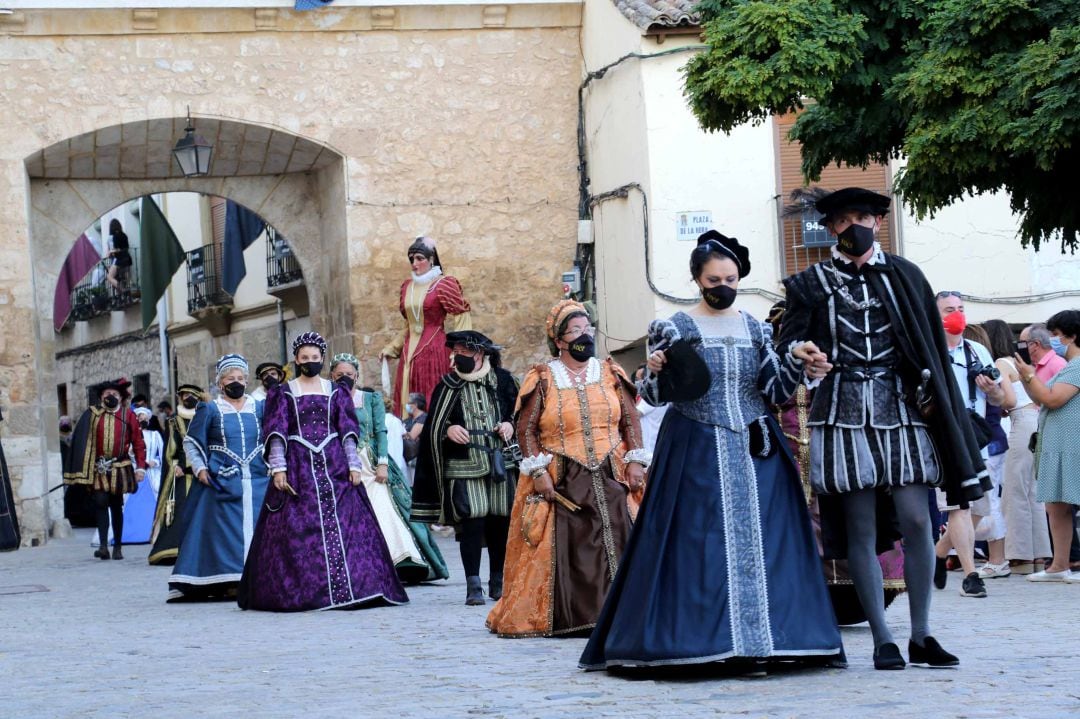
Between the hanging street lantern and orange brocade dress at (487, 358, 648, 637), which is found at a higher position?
the hanging street lantern

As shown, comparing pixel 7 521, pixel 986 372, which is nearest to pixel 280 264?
pixel 7 521

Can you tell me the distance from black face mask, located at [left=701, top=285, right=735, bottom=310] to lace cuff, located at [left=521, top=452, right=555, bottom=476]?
7.16 ft

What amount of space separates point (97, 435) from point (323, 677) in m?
12.2

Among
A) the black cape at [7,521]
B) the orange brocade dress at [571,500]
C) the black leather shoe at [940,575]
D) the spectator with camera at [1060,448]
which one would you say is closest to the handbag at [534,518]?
the orange brocade dress at [571,500]

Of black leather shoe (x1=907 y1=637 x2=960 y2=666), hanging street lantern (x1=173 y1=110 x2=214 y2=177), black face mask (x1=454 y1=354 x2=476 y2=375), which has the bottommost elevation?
black leather shoe (x1=907 y1=637 x2=960 y2=666)

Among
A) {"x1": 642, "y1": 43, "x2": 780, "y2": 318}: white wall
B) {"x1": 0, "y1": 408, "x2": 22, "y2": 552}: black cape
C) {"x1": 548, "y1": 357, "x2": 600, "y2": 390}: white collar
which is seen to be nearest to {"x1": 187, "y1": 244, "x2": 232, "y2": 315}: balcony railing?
{"x1": 0, "y1": 408, "x2": 22, "y2": 552}: black cape

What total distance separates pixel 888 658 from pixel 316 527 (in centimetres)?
546

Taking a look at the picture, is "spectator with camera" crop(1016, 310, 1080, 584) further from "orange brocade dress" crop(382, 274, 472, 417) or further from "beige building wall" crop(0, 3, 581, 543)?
"beige building wall" crop(0, 3, 581, 543)

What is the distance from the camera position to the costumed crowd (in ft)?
22.3

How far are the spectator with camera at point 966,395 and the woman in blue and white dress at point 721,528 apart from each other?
3896 mm

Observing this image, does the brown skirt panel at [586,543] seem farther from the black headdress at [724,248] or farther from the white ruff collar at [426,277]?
the white ruff collar at [426,277]

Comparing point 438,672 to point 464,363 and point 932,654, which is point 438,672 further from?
point 464,363

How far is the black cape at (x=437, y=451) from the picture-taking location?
11.4 m

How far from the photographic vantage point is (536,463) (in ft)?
30.1
